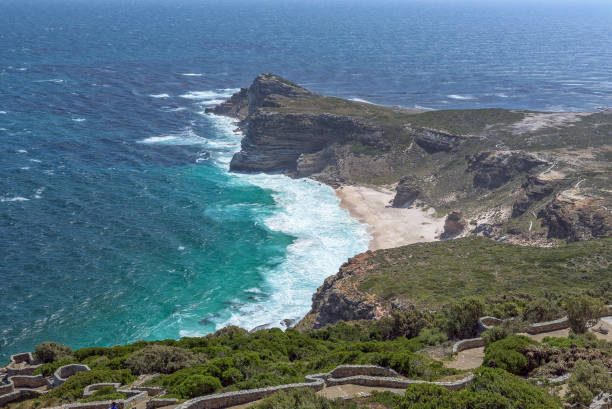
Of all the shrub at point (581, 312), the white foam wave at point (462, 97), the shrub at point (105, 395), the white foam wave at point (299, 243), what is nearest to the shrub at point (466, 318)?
the shrub at point (581, 312)

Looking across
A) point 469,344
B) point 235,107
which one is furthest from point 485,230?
point 235,107

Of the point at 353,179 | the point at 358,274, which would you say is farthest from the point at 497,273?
the point at 353,179

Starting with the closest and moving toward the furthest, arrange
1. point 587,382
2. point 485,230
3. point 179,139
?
point 587,382, point 485,230, point 179,139

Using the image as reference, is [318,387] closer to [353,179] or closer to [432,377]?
[432,377]

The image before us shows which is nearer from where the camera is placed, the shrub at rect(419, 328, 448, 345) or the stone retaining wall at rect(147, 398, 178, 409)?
the stone retaining wall at rect(147, 398, 178, 409)

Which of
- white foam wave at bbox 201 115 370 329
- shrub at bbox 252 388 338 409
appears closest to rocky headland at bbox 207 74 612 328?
white foam wave at bbox 201 115 370 329

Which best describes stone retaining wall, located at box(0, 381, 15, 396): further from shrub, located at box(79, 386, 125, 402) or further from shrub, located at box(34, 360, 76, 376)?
shrub, located at box(79, 386, 125, 402)

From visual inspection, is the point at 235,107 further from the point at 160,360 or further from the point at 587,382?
the point at 587,382
